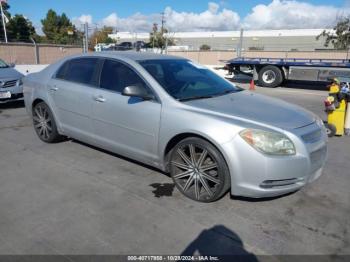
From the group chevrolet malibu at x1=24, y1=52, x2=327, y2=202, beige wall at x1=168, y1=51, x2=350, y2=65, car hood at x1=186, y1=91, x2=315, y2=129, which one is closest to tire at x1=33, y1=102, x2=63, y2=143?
chevrolet malibu at x1=24, y1=52, x2=327, y2=202

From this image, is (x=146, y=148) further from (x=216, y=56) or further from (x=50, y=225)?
(x=216, y=56)

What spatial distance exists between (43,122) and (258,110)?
3.68 meters

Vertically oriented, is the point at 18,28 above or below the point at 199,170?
above

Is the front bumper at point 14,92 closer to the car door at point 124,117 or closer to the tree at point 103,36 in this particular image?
the car door at point 124,117

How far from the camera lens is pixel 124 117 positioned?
4180 mm

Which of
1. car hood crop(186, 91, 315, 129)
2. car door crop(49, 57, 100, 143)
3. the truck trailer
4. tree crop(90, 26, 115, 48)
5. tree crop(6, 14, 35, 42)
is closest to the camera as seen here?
car hood crop(186, 91, 315, 129)

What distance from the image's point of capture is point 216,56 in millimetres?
30781

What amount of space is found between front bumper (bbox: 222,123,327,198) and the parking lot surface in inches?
12.3

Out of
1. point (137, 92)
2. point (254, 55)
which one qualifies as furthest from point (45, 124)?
point (254, 55)

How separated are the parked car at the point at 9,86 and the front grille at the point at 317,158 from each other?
7.84m

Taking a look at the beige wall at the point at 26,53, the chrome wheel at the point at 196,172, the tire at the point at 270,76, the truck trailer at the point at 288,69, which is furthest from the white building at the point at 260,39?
the chrome wheel at the point at 196,172

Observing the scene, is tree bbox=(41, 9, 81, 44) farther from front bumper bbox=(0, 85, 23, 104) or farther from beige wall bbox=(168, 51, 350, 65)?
front bumper bbox=(0, 85, 23, 104)

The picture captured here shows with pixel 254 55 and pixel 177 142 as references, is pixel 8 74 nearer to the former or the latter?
pixel 177 142

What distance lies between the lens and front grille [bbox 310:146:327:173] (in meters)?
3.44
